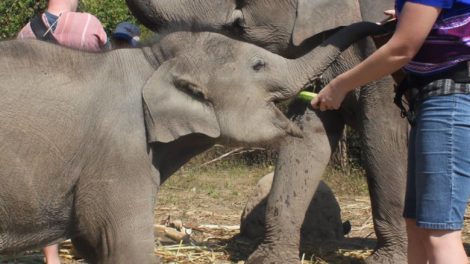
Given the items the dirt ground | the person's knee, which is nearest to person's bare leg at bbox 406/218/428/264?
the person's knee

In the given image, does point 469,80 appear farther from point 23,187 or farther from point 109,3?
point 109,3

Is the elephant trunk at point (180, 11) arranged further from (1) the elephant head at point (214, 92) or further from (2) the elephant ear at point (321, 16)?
(1) the elephant head at point (214, 92)

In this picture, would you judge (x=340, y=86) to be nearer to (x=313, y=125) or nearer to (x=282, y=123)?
(x=282, y=123)

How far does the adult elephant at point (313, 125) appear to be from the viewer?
19.4ft

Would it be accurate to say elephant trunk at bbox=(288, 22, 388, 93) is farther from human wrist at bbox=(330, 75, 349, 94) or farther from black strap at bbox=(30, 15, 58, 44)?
black strap at bbox=(30, 15, 58, 44)

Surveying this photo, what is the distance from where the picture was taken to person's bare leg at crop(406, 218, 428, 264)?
13.1ft

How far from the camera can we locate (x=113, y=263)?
3.74m

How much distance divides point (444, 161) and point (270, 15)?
2658mm

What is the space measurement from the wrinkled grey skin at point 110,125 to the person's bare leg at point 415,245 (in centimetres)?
59

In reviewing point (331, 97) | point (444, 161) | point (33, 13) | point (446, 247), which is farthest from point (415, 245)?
point (33, 13)

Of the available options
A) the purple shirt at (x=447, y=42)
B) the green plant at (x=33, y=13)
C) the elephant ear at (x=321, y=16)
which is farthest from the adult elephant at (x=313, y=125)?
the green plant at (x=33, y=13)

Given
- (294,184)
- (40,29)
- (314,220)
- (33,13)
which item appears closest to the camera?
(40,29)

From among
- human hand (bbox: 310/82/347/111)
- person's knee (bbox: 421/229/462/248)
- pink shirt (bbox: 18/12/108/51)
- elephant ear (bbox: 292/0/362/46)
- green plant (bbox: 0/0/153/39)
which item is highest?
green plant (bbox: 0/0/153/39)

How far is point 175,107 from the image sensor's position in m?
3.75
